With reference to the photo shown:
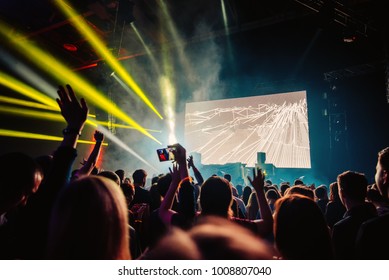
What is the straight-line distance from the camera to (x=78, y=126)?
1.51 m

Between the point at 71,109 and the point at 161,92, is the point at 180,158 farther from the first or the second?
the point at 161,92

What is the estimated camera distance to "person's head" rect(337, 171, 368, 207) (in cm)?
215

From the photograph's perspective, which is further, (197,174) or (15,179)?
(197,174)

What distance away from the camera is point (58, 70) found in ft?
29.4

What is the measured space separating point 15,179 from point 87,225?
0.71m

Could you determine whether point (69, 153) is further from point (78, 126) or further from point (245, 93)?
point (245, 93)

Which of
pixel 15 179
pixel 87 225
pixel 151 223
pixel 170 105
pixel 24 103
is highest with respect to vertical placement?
pixel 170 105

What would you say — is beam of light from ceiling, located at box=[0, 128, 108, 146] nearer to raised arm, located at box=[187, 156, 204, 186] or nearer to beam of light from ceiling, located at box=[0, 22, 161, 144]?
beam of light from ceiling, located at box=[0, 22, 161, 144]

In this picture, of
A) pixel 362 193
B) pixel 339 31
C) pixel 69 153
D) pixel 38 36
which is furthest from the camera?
pixel 38 36

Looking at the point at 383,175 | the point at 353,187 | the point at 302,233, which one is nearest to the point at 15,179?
the point at 302,233
